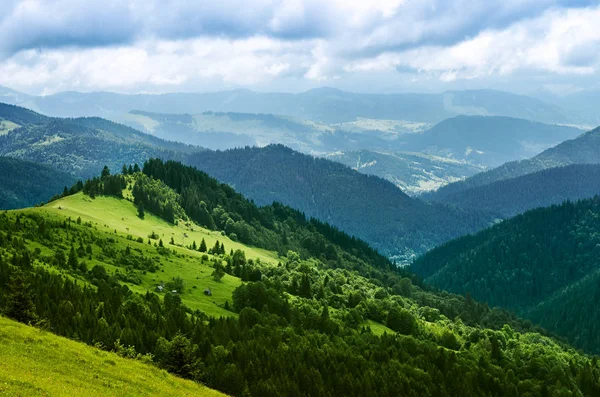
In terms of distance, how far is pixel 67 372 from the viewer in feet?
205

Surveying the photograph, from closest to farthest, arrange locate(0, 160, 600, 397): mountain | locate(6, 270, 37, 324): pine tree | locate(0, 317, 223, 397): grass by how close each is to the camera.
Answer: locate(0, 317, 223, 397): grass
locate(6, 270, 37, 324): pine tree
locate(0, 160, 600, 397): mountain

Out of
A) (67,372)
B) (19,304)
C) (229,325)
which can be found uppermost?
(19,304)

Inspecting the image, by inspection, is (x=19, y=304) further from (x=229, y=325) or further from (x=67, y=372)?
(x=229, y=325)

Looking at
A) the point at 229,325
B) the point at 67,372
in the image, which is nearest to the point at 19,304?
the point at 67,372

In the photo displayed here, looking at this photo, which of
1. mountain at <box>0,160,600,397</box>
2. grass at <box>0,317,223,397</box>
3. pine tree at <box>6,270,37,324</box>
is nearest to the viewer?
grass at <box>0,317,223,397</box>

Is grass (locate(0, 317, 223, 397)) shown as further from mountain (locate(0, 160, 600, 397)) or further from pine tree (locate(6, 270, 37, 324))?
pine tree (locate(6, 270, 37, 324))

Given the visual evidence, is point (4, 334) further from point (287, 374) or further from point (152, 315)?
point (287, 374)

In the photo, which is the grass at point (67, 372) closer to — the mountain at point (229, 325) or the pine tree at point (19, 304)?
the mountain at point (229, 325)

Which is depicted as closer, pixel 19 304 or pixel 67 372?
pixel 67 372

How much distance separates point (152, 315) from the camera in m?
107

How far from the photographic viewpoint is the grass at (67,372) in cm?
5395

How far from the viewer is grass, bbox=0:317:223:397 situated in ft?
177

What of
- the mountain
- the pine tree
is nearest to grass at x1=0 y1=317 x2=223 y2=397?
the mountain

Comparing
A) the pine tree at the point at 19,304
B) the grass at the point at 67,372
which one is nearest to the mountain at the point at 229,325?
the pine tree at the point at 19,304
